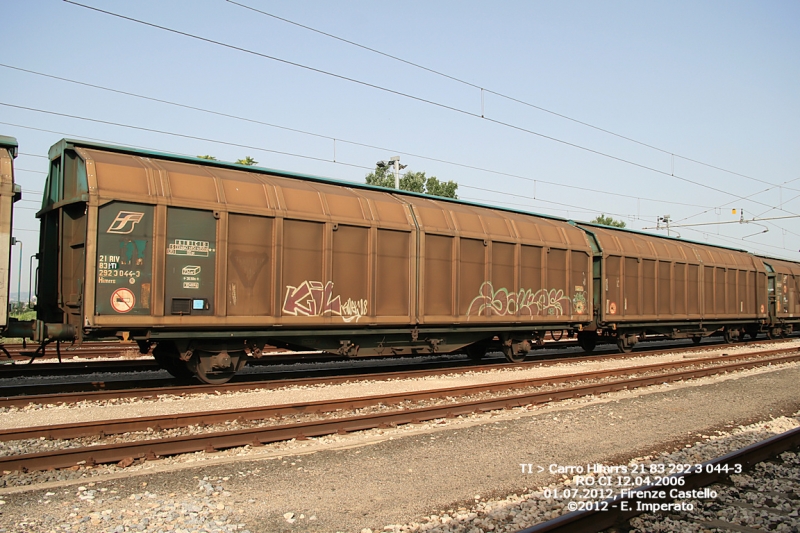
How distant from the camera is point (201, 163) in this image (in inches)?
424

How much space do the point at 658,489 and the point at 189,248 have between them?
7760 mm

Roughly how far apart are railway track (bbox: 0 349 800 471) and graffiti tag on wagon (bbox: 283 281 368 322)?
2.38m

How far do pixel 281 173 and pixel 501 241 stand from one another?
226 inches

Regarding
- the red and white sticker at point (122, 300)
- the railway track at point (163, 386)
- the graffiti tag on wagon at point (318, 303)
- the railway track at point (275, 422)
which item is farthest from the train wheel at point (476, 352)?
the red and white sticker at point (122, 300)

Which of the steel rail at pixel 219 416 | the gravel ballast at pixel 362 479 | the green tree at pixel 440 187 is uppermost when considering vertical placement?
the green tree at pixel 440 187

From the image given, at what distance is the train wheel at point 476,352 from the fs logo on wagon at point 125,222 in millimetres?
9647

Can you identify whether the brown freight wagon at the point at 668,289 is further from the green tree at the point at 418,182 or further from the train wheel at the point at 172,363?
the green tree at the point at 418,182

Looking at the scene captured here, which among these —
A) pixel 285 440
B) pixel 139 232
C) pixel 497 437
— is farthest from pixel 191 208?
pixel 497 437

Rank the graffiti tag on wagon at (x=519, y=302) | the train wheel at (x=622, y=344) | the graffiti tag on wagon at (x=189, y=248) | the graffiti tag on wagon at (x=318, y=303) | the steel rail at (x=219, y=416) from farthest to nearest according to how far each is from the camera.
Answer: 1. the train wheel at (x=622, y=344)
2. the graffiti tag on wagon at (x=519, y=302)
3. the graffiti tag on wagon at (x=318, y=303)
4. the graffiti tag on wagon at (x=189, y=248)
5. the steel rail at (x=219, y=416)

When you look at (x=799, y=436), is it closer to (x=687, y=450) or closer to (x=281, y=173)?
(x=687, y=450)

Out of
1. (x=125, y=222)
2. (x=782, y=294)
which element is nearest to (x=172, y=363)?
(x=125, y=222)

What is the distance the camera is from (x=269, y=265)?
10500mm

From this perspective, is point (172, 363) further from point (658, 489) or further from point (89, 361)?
point (658, 489)

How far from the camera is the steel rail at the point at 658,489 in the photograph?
172 inches
